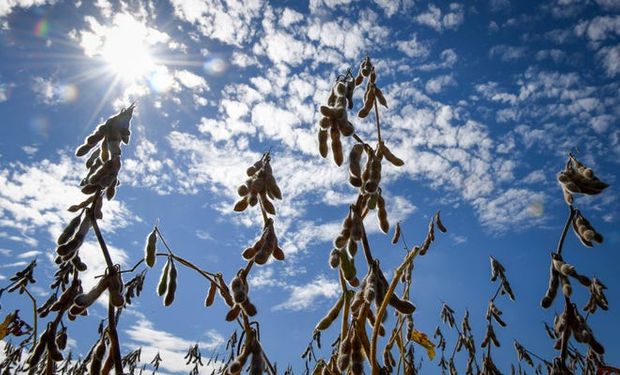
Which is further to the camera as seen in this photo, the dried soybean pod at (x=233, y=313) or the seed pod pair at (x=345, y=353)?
the dried soybean pod at (x=233, y=313)

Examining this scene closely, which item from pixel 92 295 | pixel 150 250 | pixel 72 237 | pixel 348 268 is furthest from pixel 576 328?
pixel 72 237

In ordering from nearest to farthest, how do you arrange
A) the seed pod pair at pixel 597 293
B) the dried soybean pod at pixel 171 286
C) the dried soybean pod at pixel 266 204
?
the dried soybean pod at pixel 171 286 < the dried soybean pod at pixel 266 204 < the seed pod pair at pixel 597 293

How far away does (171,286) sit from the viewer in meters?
1.81

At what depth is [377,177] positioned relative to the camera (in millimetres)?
1699

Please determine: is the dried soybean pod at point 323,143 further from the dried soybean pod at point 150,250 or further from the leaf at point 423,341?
the leaf at point 423,341

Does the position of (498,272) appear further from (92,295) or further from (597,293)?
(92,295)

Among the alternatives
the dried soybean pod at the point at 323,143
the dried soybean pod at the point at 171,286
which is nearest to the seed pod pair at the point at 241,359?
the dried soybean pod at the point at 171,286

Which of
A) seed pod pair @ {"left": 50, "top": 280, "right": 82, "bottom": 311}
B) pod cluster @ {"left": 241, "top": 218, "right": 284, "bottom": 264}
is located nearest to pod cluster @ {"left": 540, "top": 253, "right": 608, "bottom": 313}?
pod cluster @ {"left": 241, "top": 218, "right": 284, "bottom": 264}

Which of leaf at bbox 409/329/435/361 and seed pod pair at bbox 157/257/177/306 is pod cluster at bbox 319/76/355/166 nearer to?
seed pod pair at bbox 157/257/177/306

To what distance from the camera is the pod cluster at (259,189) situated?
1860 mm

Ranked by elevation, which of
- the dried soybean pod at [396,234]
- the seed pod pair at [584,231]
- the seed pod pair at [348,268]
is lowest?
the seed pod pair at [348,268]

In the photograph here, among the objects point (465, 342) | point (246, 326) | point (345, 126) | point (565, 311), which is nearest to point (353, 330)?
point (246, 326)

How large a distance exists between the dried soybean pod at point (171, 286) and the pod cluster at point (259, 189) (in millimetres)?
361

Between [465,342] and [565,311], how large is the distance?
2.23m
